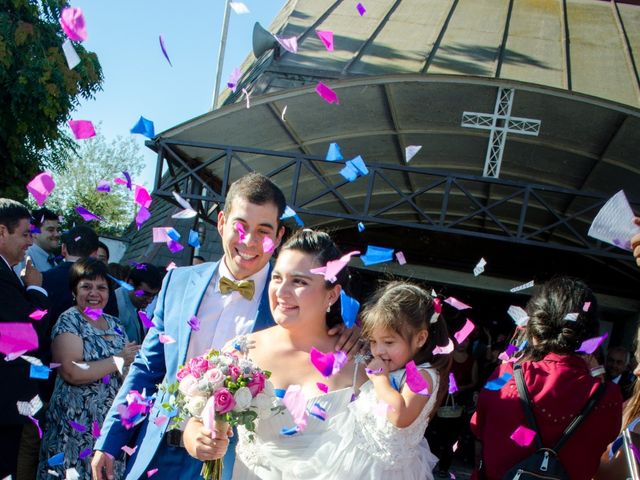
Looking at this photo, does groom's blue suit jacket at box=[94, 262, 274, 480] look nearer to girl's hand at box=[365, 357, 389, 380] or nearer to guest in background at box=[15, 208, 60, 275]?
girl's hand at box=[365, 357, 389, 380]

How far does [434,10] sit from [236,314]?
8.66 meters

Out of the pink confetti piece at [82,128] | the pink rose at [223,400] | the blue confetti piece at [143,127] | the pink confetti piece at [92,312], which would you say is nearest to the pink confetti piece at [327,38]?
the blue confetti piece at [143,127]

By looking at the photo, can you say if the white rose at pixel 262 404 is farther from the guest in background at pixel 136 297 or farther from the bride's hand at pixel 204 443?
the guest in background at pixel 136 297

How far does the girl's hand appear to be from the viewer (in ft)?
9.95

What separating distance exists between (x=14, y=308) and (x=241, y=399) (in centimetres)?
205

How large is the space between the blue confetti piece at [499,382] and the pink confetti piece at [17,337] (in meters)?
2.51

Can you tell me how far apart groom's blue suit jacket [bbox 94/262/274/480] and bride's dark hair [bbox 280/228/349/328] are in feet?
1.07

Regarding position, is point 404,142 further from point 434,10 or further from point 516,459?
point 516,459

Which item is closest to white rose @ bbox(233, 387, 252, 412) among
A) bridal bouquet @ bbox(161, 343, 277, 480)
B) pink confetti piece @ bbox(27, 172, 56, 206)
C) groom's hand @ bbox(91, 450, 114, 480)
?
bridal bouquet @ bbox(161, 343, 277, 480)

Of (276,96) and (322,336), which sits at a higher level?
(276,96)

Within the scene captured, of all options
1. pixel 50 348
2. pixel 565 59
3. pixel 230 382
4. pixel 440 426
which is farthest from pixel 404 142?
pixel 230 382

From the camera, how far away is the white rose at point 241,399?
2.71 m

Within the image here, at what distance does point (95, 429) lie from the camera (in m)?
4.56

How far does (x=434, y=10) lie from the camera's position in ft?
35.8
